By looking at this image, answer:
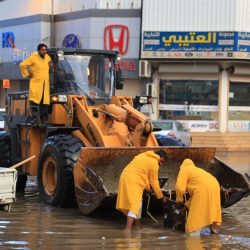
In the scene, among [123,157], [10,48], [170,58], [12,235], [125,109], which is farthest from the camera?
[10,48]

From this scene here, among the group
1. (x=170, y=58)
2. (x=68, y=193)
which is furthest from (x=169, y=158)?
(x=170, y=58)

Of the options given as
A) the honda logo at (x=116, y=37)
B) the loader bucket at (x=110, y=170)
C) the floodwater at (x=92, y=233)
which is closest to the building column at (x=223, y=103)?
the honda logo at (x=116, y=37)

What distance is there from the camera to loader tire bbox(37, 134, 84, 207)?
1012 cm

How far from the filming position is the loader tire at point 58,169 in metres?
10.1

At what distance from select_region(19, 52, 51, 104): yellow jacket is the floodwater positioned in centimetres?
216

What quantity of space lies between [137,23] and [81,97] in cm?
1939

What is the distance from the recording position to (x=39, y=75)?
1143cm

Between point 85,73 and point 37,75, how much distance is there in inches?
40.9

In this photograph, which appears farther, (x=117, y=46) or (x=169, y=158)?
(x=117, y=46)

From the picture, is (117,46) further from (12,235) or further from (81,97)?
(12,235)

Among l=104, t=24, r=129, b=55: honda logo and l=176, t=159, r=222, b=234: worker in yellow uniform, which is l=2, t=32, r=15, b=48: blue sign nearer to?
l=104, t=24, r=129, b=55: honda logo

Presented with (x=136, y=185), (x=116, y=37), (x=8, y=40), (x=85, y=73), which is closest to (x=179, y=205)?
(x=136, y=185)

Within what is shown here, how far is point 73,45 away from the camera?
99.7 ft

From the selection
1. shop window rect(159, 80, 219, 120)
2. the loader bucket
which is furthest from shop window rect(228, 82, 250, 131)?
the loader bucket
